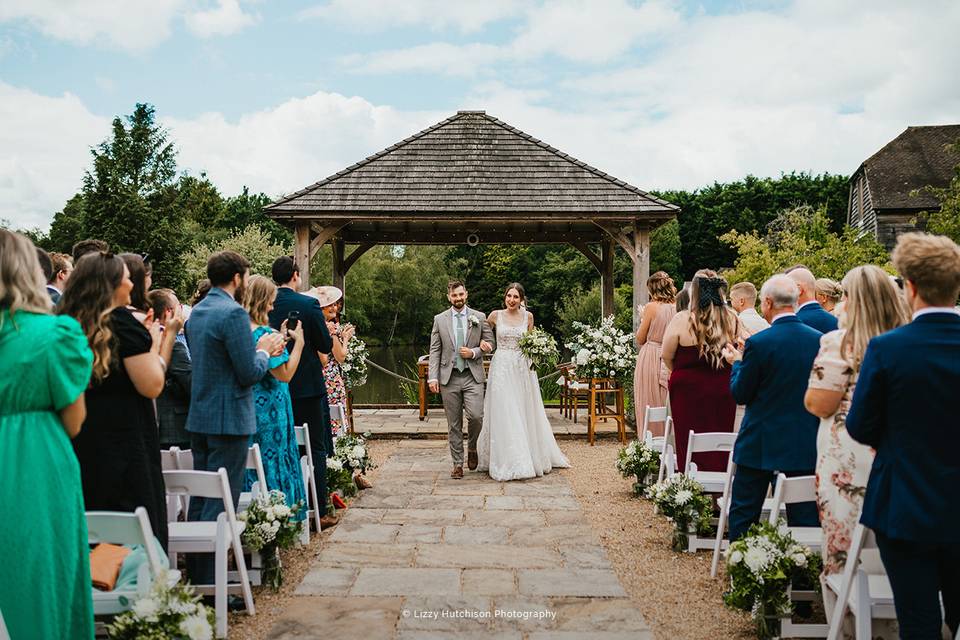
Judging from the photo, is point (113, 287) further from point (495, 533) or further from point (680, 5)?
point (680, 5)

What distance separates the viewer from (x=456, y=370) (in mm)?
8766

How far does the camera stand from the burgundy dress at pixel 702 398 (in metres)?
6.17

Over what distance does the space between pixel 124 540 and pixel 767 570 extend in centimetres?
308

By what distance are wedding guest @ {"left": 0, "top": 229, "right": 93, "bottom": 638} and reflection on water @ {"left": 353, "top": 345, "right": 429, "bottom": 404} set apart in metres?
12.2

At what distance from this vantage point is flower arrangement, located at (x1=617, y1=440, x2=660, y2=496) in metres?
7.71

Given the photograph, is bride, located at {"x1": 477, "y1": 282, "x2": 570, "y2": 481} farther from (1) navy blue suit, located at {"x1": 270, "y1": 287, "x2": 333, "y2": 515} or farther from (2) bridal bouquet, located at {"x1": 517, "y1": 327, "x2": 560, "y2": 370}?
(1) navy blue suit, located at {"x1": 270, "y1": 287, "x2": 333, "y2": 515}

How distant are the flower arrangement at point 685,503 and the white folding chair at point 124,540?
3.65m

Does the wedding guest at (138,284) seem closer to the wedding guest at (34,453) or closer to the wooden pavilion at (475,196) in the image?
the wedding guest at (34,453)

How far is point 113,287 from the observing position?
11.5 ft

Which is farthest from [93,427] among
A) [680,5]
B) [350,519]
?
[680,5]

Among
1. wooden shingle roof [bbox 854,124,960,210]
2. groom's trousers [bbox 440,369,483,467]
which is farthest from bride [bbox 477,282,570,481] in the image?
wooden shingle roof [bbox 854,124,960,210]

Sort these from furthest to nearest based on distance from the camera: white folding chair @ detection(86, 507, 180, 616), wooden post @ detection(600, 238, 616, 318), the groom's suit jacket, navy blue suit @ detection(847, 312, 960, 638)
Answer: wooden post @ detection(600, 238, 616, 318)
the groom's suit jacket
white folding chair @ detection(86, 507, 180, 616)
navy blue suit @ detection(847, 312, 960, 638)

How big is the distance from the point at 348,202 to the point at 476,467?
A: 5463mm

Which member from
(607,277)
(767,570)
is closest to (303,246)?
(607,277)
